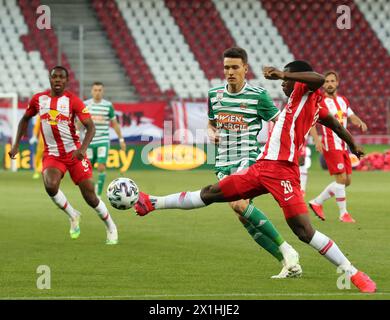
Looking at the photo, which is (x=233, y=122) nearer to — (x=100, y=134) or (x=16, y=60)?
(x=100, y=134)

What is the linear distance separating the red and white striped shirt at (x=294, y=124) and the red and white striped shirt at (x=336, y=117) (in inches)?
266

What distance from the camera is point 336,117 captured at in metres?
15.8

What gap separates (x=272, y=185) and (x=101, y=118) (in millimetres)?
11767

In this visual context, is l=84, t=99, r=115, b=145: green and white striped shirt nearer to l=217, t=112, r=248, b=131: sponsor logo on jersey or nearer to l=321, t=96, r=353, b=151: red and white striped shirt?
l=321, t=96, r=353, b=151: red and white striped shirt

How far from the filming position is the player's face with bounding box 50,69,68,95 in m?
12.0

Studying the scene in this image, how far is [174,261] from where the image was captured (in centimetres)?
1033

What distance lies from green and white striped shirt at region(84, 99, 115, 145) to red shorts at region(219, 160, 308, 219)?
1104 centimetres

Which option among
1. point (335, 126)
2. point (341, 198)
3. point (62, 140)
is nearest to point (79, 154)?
point (62, 140)

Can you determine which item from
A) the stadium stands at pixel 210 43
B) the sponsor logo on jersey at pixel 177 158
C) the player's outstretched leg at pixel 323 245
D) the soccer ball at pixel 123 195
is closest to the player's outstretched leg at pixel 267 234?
the player's outstretched leg at pixel 323 245

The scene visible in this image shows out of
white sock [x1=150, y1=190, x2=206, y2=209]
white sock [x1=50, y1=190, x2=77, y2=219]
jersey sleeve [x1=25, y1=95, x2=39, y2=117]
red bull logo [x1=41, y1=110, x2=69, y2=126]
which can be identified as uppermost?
jersey sleeve [x1=25, y1=95, x2=39, y2=117]

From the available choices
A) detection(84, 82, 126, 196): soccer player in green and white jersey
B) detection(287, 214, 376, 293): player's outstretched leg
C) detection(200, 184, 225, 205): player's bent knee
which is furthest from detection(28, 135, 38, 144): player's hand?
detection(287, 214, 376, 293): player's outstretched leg
